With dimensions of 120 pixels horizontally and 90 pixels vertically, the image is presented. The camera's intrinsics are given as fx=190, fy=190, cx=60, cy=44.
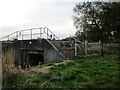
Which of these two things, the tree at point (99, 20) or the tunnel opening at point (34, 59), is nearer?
the tunnel opening at point (34, 59)

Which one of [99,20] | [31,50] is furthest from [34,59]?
[99,20]

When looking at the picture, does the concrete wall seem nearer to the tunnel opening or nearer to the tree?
the tunnel opening

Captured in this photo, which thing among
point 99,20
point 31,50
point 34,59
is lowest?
point 34,59

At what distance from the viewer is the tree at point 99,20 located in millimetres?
26656

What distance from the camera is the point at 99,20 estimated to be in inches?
1169

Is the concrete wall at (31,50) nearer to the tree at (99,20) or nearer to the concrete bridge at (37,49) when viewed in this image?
the concrete bridge at (37,49)

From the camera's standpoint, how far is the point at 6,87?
850 centimetres

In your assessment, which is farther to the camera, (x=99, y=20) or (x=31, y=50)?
(x=99, y=20)

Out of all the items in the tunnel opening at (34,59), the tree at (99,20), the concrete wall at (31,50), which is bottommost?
the tunnel opening at (34,59)

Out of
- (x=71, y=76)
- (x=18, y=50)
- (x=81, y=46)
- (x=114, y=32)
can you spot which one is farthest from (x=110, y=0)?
(x=71, y=76)

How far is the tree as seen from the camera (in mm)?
26656

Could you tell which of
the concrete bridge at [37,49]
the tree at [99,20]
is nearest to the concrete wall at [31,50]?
the concrete bridge at [37,49]

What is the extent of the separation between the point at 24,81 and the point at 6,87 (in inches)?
32.9

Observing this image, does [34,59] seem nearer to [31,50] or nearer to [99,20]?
[31,50]
